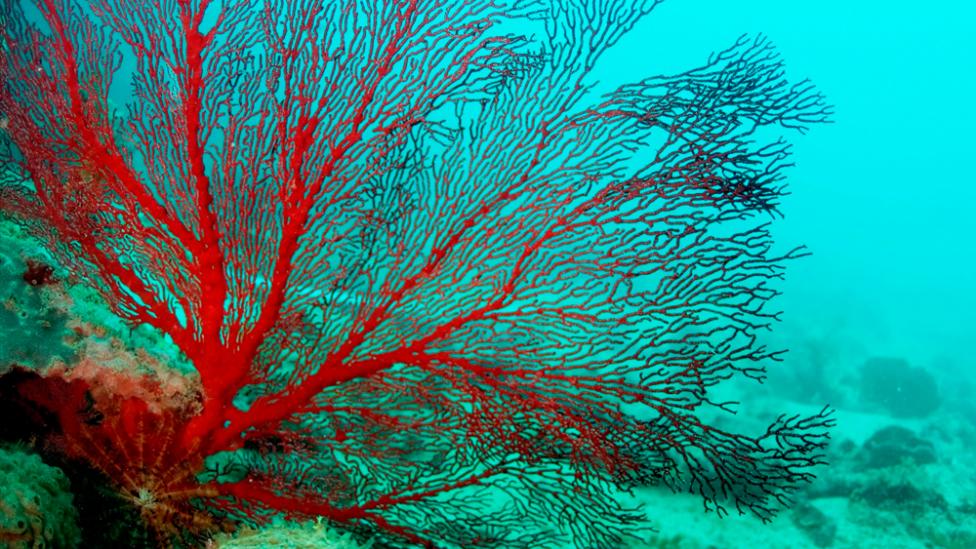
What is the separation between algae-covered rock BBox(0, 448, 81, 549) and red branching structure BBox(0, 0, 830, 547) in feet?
1.27

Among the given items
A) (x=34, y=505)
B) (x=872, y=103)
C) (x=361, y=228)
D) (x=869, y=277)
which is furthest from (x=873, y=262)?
(x=34, y=505)

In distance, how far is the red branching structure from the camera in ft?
11.2

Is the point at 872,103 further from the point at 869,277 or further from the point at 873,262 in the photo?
the point at 869,277

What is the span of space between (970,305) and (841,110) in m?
109

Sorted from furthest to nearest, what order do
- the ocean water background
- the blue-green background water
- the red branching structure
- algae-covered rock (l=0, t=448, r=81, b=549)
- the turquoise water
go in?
the blue-green background water → the ocean water background → the turquoise water → the red branching structure → algae-covered rock (l=0, t=448, r=81, b=549)

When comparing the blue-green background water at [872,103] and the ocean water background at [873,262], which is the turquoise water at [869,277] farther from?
the blue-green background water at [872,103]

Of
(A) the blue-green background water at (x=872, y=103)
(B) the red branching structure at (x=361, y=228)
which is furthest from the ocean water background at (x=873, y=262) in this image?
(B) the red branching structure at (x=361, y=228)

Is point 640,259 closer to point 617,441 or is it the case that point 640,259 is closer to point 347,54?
point 617,441

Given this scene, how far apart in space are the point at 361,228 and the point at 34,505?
7.56ft

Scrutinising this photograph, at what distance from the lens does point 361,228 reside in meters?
3.95

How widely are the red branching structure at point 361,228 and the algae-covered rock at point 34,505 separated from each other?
15.2 inches

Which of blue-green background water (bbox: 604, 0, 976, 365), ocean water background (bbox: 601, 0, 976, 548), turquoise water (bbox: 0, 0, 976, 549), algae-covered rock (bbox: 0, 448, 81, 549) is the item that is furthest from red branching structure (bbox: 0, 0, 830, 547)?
blue-green background water (bbox: 604, 0, 976, 365)

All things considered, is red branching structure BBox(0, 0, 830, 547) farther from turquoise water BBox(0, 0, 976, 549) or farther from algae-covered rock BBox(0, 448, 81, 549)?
turquoise water BBox(0, 0, 976, 549)

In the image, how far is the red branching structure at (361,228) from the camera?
3400 millimetres
